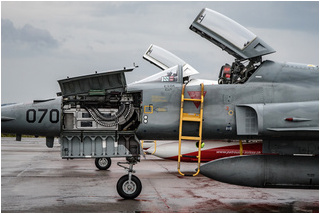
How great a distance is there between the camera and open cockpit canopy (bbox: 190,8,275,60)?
1002 cm

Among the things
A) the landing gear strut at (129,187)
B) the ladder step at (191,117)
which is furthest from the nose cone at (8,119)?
the ladder step at (191,117)

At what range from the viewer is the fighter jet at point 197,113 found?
9.68 metres

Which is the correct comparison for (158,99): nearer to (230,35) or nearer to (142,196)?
(230,35)

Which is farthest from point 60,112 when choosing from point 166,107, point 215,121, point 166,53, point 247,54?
point 166,53

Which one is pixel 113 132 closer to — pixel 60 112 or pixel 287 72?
pixel 60 112

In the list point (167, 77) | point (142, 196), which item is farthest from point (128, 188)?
point (167, 77)

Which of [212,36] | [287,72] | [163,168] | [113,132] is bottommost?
[163,168]

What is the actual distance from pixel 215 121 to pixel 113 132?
7.01 ft

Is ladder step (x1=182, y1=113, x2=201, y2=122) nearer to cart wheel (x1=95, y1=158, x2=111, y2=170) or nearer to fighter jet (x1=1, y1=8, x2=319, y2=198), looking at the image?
fighter jet (x1=1, y1=8, x2=319, y2=198)

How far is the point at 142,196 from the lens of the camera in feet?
36.0

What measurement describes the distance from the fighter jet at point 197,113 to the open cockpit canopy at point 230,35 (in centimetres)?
2

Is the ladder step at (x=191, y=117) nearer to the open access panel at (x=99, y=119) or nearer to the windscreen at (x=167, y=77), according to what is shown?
the windscreen at (x=167, y=77)

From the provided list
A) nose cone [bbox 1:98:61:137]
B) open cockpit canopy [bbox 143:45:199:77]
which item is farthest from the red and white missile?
nose cone [bbox 1:98:61:137]

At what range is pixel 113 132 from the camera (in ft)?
33.0
